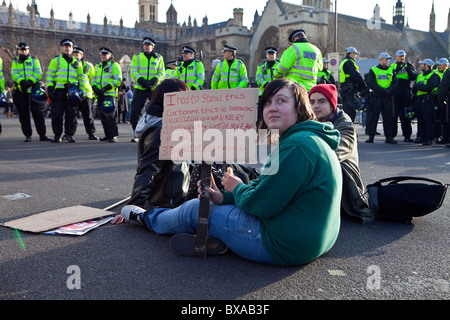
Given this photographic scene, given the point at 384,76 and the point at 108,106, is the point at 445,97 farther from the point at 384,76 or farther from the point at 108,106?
the point at 108,106

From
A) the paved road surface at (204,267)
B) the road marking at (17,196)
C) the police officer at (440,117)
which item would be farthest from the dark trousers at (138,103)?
the police officer at (440,117)

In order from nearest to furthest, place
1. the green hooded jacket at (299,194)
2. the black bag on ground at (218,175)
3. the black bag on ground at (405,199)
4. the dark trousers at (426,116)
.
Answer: the green hooded jacket at (299,194)
the black bag on ground at (218,175)
the black bag on ground at (405,199)
the dark trousers at (426,116)

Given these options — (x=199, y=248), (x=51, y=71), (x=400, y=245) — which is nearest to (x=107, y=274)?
(x=199, y=248)

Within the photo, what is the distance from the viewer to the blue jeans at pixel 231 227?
288 centimetres

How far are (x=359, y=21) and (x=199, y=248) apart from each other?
251ft

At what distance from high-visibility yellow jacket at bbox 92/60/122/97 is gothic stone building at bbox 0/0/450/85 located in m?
49.3

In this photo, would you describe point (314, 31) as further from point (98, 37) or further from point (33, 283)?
point (33, 283)

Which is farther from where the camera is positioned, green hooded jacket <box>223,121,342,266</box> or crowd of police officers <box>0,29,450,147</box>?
crowd of police officers <box>0,29,450,147</box>

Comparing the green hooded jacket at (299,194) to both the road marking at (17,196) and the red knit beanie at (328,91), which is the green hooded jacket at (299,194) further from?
the road marking at (17,196)

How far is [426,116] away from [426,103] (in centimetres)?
40

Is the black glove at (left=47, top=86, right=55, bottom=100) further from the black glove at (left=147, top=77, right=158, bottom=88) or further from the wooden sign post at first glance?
Result: the wooden sign post

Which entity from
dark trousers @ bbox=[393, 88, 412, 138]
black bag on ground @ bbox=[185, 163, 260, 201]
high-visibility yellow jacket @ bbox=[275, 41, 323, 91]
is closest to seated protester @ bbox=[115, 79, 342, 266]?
black bag on ground @ bbox=[185, 163, 260, 201]

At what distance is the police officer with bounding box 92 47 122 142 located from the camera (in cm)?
1084

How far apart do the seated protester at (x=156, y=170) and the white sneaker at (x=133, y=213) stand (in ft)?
0.29
